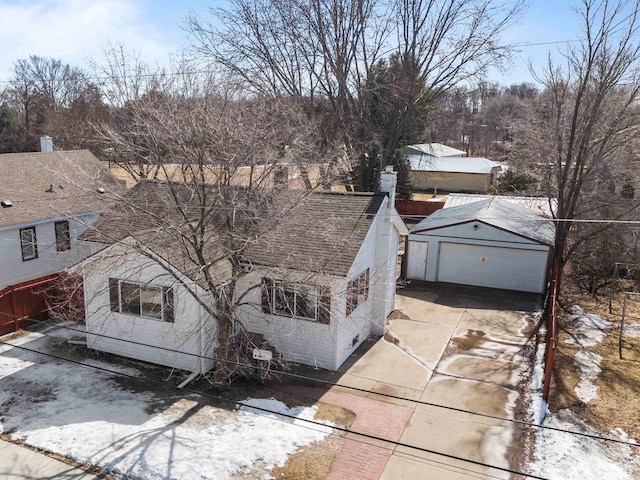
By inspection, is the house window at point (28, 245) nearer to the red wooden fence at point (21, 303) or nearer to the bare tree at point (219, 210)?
the red wooden fence at point (21, 303)

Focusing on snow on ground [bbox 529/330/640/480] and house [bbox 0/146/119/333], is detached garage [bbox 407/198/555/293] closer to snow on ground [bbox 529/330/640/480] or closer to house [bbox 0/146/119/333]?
snow on ground [bbox 529/330/640/480]

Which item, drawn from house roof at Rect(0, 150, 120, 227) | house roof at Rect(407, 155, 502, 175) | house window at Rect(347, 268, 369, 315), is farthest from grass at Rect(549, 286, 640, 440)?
house roof at Rect(407, 155, 502, 175)

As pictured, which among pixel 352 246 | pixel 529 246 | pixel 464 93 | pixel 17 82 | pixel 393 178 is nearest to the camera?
pixel 352 246

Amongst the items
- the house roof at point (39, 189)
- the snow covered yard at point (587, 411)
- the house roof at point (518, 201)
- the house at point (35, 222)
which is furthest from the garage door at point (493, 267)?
the house roof at point (39, 189)

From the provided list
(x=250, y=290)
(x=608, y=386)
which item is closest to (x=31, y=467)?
(x=250, y=290)

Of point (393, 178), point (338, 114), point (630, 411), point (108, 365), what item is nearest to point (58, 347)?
point (108, 365)

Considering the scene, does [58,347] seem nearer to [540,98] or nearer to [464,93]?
[540,98]

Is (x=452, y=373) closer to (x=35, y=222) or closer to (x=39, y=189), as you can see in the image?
(x=35, y=222)

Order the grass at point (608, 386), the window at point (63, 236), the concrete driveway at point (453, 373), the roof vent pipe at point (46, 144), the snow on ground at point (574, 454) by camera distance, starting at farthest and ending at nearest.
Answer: the roof vent pipe at point (46, 144)
the window at point (63, 236)
the grass at point (608, 386)
the concrete driveway at point (453, 373)
the snow on ground at point (574, 454)
